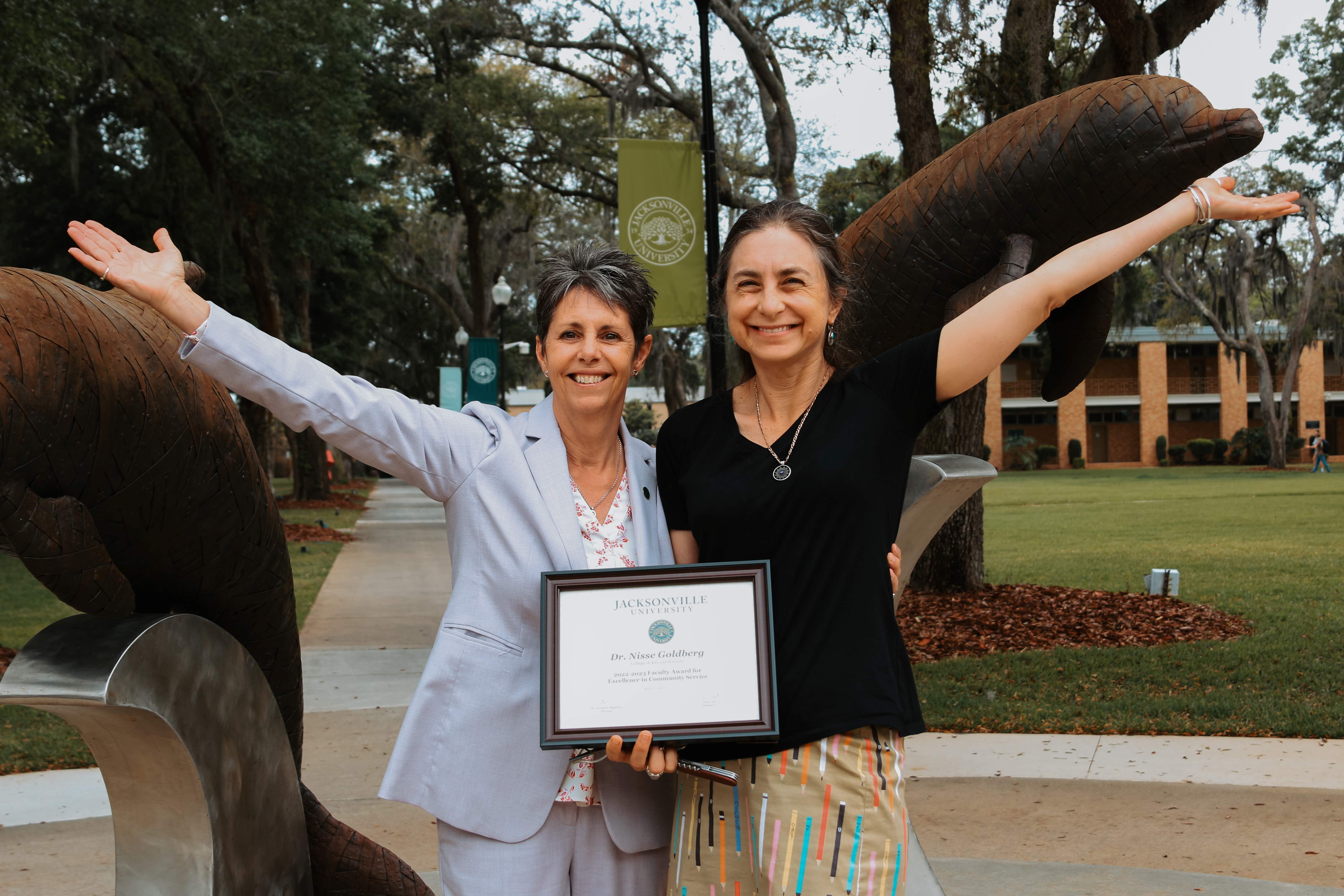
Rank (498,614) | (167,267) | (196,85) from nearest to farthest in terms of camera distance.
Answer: (167,267) < (498,614) < (196,85)

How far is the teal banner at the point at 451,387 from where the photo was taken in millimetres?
20844

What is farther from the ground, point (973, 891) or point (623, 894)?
point (623, 894)

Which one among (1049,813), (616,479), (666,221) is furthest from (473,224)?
(616,479)

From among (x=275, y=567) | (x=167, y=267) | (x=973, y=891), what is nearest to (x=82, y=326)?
(x=167, y=267)

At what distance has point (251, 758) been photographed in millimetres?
2279

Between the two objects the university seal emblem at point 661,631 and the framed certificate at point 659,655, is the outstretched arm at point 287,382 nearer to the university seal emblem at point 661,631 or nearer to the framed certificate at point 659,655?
the framed certificate at point 659,655

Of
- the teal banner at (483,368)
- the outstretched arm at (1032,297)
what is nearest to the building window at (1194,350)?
the teal banner at (483,368)

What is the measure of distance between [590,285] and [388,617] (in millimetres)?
8866

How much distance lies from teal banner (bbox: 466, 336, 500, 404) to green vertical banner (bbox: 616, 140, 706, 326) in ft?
31.9

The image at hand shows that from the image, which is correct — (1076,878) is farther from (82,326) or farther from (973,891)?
(82,326)

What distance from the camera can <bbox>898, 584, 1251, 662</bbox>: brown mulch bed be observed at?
8273 mm

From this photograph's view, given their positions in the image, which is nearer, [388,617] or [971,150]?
[971,150]

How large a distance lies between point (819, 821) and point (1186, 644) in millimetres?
7290

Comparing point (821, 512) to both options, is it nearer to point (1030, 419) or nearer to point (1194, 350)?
point (1030, 419)
